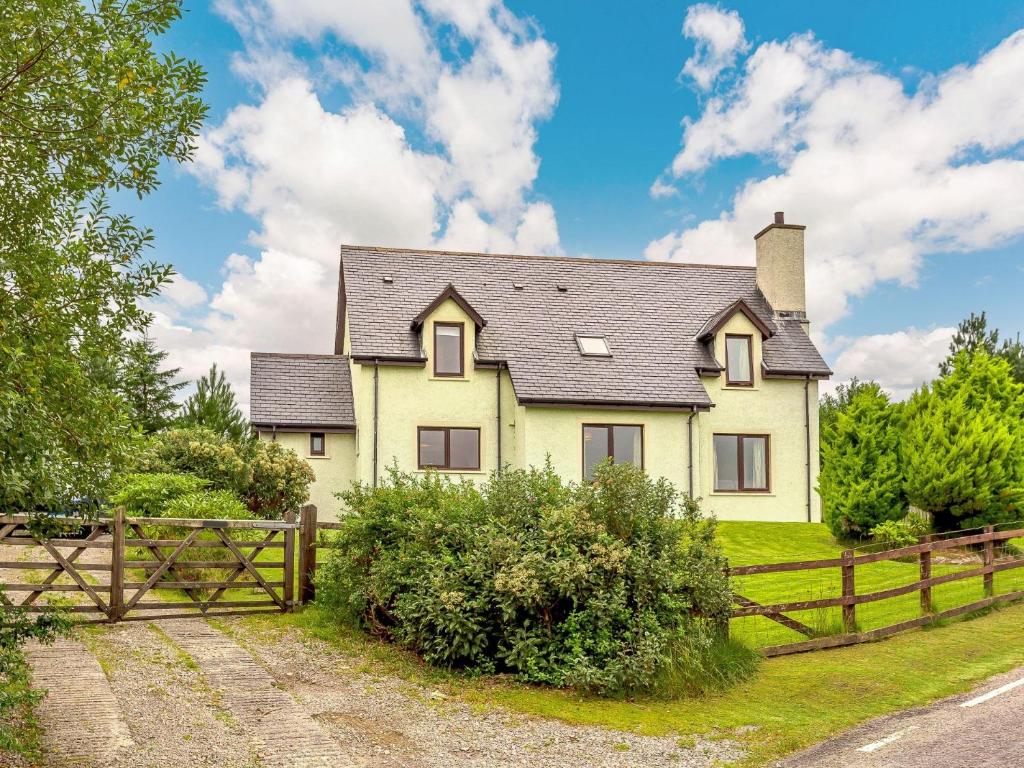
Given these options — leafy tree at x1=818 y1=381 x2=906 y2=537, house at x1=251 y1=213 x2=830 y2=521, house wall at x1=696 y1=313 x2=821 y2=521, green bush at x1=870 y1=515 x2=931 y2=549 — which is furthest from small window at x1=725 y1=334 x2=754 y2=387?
green bush at x1=870 y1=515 x2=931 y2=549

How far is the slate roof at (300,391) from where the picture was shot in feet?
81.8

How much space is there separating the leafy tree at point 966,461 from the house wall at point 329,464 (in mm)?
15532

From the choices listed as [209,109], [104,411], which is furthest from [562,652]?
[209,109]

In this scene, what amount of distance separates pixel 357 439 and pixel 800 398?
14124mm

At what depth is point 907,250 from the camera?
76.1ft

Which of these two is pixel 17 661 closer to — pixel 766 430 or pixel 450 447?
pixel 450 447

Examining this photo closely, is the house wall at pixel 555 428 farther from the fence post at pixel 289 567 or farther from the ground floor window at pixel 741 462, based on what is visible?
the fence post at pixel 289 567

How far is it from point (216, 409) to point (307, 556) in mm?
27699

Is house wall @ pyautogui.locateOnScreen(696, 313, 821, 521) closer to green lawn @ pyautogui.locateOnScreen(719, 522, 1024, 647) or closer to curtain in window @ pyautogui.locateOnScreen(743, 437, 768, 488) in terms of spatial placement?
curtain in window @ pyautogui.locateOnScreen(743, 437, 768, 488)

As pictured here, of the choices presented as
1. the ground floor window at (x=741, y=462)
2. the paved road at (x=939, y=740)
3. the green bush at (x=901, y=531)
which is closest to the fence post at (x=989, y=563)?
the green bush at (x=901, y=531)

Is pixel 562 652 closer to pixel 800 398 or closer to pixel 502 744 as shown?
pixel 502 744

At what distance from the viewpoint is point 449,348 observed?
2534 centimetres

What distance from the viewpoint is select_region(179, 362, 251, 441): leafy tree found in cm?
3841

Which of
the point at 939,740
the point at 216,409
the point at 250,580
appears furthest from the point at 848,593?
the point at 216,409
